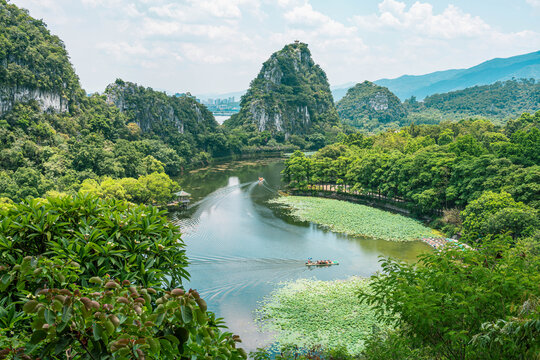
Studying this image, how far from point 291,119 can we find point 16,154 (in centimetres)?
7873

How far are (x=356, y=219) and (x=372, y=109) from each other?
11611 cm

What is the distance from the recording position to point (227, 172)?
5578cm

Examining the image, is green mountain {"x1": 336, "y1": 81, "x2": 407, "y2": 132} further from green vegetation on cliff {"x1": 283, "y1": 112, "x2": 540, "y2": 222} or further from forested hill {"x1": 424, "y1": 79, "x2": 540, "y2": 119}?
green vegetation on cliff {"x1": 283, "y1": 112, "x2": 540, "y2": 222}

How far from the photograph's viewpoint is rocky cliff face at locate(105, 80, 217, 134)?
6608cm

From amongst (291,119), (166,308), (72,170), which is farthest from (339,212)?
(291,119)

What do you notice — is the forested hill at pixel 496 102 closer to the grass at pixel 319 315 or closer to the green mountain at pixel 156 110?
the green mountain at pixel 156 110

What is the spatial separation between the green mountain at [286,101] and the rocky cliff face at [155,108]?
18.8m

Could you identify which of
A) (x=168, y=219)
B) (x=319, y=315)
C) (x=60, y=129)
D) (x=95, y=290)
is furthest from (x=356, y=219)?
(x=60, y=129)

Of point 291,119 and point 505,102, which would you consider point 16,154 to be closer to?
point 291,119

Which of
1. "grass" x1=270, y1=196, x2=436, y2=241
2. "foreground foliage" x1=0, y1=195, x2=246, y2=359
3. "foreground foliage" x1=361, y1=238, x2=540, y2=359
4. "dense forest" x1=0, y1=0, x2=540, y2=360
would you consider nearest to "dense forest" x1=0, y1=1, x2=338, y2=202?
"dense forest" x1=0, y1=0, x2=540, y2=360

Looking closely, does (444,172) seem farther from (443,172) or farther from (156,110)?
(156,110)

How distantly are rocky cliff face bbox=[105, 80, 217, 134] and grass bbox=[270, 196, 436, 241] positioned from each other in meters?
40.3

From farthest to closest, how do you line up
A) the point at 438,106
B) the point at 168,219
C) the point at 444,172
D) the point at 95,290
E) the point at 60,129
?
the point at 438,106
the point at 60,129
the point at 168,219
the point at 444,172
the point at 95,290

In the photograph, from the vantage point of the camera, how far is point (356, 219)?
30.8 m
